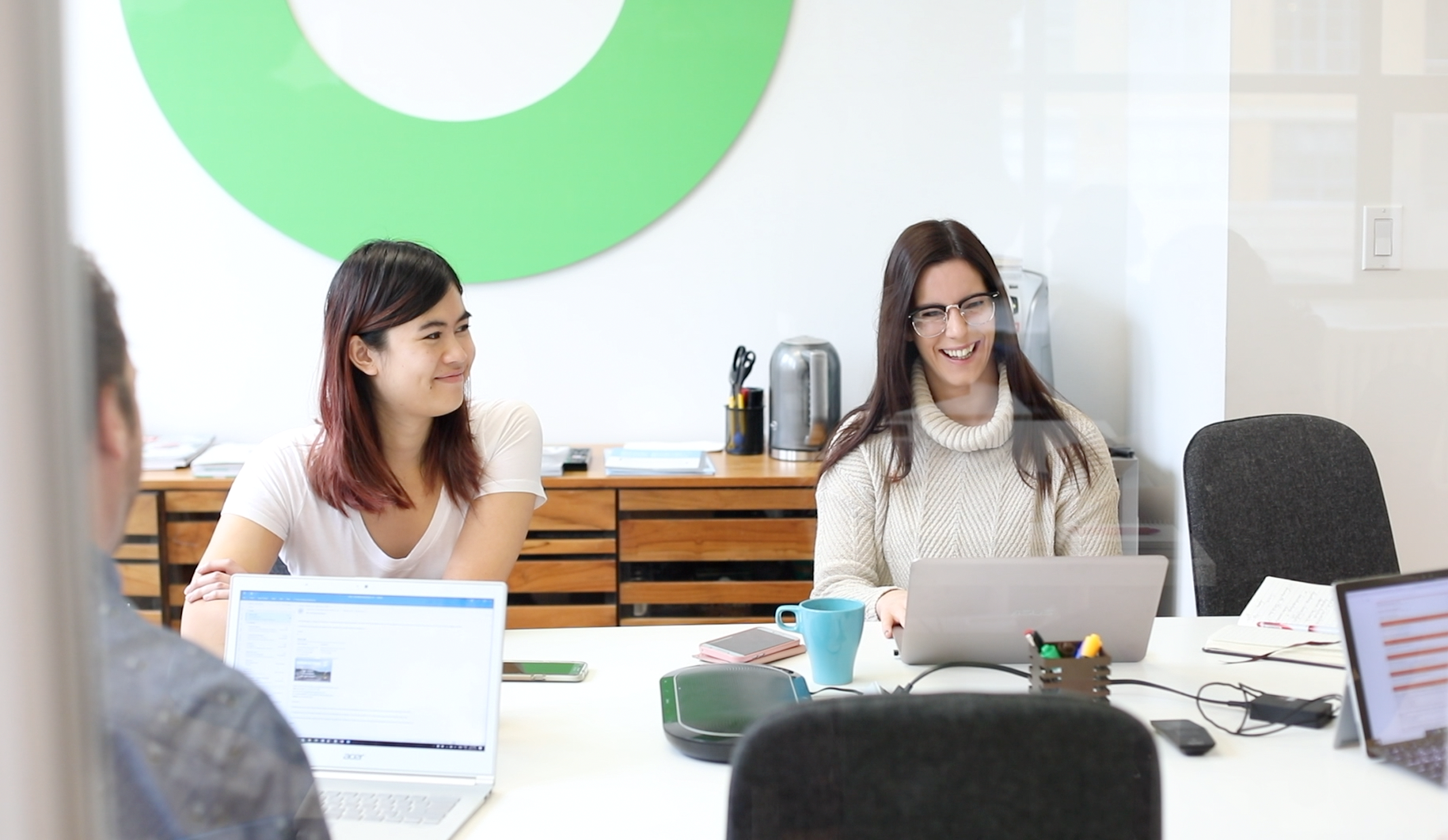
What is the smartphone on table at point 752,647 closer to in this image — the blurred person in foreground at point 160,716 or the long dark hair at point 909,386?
the long dark hair at point 909,386

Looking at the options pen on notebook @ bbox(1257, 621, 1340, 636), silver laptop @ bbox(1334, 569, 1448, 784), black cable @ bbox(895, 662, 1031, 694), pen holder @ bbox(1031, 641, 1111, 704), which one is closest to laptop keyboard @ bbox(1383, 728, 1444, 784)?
silver laptop @ bbox(1334, 569, 1448, 784)

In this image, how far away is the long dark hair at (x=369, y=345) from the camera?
1.63m

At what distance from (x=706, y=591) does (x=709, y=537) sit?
4.9 inches

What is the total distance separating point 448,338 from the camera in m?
1.68

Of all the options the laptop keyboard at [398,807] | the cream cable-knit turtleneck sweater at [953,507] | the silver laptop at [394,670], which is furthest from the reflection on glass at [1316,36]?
the laptop keyboard at [398,807]

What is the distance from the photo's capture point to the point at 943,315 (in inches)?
74.4

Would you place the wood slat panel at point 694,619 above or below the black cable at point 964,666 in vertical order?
below

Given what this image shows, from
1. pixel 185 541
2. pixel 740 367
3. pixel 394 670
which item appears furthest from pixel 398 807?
pixel 740 367

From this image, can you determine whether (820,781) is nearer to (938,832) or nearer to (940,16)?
(938,832)

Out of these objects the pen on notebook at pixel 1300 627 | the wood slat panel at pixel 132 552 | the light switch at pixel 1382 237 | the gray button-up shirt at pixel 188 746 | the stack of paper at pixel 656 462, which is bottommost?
the pen on notebook at pixel 1300 627

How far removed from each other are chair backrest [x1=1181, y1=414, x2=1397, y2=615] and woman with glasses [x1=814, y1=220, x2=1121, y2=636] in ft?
0.50

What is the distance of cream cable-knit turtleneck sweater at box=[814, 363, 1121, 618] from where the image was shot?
70.9 inches

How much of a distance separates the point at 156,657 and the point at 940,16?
2.63 meters

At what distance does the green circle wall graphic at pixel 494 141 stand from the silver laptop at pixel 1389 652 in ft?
Answer: 6.34
